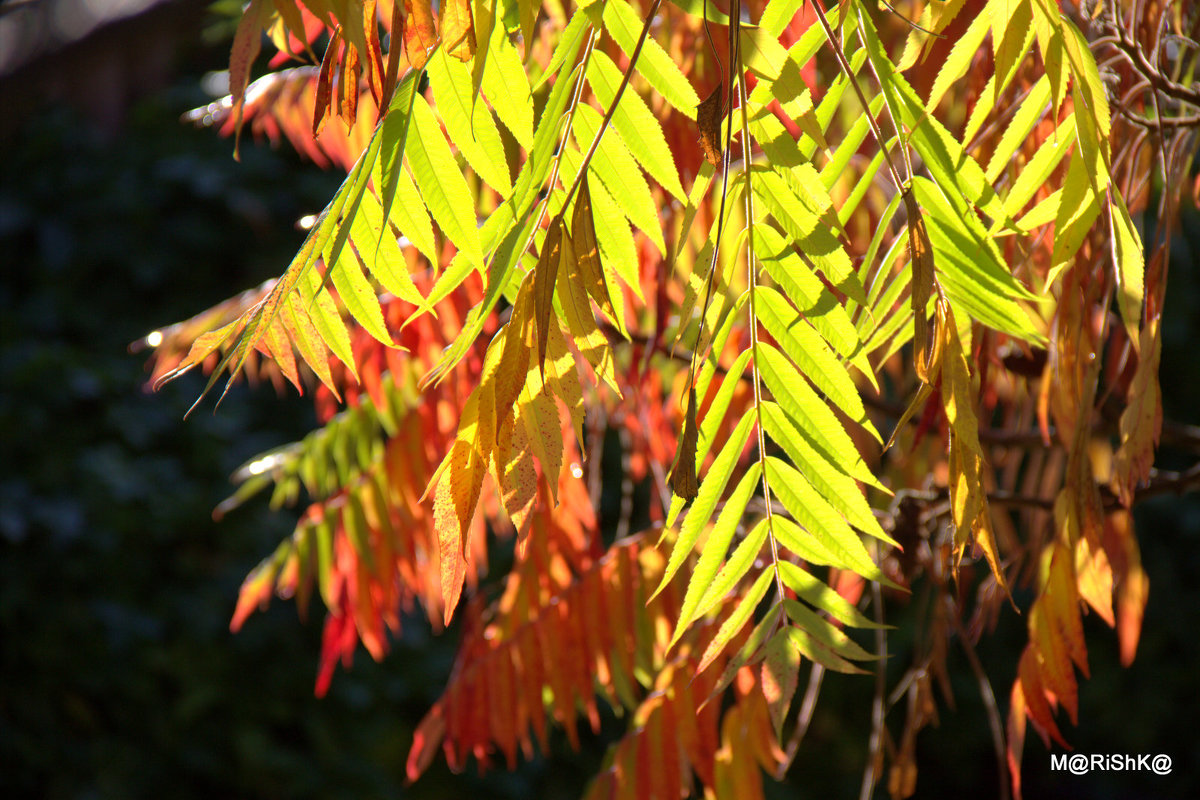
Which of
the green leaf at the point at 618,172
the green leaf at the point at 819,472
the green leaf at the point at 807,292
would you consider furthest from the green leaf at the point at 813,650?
the green leaf at the point at 618,172

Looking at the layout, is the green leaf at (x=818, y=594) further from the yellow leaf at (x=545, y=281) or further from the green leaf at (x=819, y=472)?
the yellow leaf at (x=545, y=281)

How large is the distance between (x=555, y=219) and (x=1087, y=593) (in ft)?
2.35

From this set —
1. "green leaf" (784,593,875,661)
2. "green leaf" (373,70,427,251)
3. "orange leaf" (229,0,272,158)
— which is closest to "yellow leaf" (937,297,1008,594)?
"green leaf" (784,593,875,661)

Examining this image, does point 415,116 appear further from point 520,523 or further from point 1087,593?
point 1087,593

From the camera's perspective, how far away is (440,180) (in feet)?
2.13

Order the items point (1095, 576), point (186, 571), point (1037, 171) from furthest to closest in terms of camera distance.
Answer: point (186, 571) → point (1095, 576) → point (1037, 171)

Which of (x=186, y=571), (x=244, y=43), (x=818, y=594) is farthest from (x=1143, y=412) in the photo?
(x=186, y=571)

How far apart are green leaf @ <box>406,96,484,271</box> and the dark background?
10.1 ft

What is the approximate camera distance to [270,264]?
13.1ft

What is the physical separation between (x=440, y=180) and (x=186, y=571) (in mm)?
3222

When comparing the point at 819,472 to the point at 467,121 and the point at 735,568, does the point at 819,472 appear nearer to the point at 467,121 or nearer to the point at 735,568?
the point at 735,568

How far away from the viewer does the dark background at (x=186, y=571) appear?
3307mm

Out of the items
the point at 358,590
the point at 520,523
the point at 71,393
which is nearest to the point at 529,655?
the point at 358,590

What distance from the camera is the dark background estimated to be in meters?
3.31
